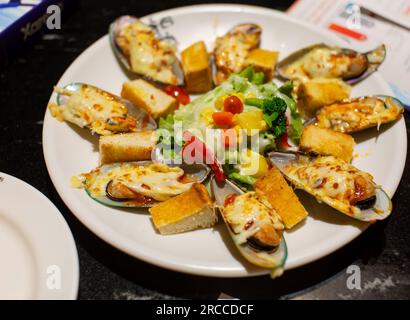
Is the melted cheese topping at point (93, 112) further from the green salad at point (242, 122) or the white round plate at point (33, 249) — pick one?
the white round plate at point (33, 249)

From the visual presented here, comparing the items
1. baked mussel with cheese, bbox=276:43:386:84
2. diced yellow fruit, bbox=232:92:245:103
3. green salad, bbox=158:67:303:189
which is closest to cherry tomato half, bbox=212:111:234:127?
green salad, bbox=158:67:303:189

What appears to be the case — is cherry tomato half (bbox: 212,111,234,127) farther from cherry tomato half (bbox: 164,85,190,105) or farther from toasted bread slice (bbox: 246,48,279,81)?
toasted bread slice (bbox: 246,48,279,81)

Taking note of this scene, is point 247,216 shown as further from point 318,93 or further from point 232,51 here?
point 232,51

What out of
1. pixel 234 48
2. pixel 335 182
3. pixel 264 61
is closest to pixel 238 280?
pixel 335 182

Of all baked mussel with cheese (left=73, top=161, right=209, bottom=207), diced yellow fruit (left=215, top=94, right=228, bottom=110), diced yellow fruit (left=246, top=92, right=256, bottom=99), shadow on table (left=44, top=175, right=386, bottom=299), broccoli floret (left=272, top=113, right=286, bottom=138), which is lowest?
shadow on table (left=44, top=175, right=386, bottom=299)

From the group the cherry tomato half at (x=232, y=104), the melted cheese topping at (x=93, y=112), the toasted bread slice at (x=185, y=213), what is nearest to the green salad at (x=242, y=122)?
the cherry tomato half at (x=232, y=104)
